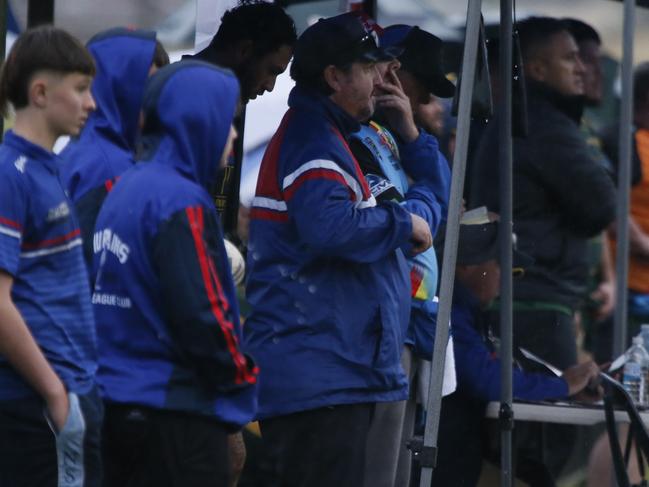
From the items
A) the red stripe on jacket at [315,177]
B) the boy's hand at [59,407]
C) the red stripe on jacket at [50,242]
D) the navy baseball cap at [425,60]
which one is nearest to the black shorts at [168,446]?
the boy's hand at [59,407]

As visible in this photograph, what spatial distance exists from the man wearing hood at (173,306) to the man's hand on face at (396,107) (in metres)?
1.10

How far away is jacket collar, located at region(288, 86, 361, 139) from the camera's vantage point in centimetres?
373

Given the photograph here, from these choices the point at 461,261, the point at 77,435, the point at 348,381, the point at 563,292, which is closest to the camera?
the point at 77,435

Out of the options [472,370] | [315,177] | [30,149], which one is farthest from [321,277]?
[472,370]

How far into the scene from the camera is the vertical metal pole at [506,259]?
15.0 ft

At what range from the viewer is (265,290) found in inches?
145

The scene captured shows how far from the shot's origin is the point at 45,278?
295cm

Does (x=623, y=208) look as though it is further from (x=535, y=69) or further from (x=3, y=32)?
(x=3, y=32)

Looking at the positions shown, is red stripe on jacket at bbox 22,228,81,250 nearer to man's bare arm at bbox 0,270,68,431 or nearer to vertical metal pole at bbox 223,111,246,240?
man's bare arm at bbox 0,270,68,431

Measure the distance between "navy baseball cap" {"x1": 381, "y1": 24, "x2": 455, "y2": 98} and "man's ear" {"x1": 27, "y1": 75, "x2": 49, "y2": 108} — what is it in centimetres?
150

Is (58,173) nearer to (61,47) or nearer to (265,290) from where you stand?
(61,47)

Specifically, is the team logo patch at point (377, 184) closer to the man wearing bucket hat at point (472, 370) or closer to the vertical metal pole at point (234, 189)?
the vertical metal pole at point (234, 189)

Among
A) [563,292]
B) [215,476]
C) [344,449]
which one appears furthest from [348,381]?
[563,292]

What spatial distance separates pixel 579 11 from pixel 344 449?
3.28 meters
